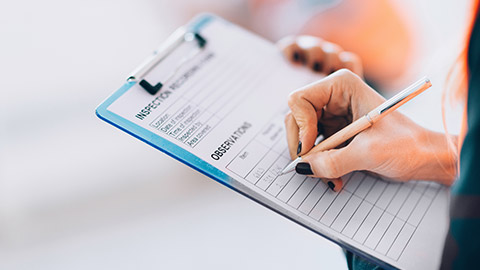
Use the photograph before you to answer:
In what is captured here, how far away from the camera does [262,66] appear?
0.74m

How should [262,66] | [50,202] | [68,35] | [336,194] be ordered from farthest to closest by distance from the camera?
[68,35] < [50,202] < [262,66] < [336,194]

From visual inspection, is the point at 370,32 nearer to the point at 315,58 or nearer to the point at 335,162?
the point at 315,58

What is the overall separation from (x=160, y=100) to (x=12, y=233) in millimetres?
768

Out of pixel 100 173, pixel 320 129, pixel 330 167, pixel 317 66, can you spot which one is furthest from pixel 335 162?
pixel 100 173

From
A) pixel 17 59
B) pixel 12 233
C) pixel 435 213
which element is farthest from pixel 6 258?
pixel 435 213

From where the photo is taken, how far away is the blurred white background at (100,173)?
0.93m

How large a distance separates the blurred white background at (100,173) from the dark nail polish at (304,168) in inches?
14.9

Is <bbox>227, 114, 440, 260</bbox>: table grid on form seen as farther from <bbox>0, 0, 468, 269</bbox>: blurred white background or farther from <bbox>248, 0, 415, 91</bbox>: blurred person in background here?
<bbox>248, 0, 415, 91</bbox>: blurred person in background

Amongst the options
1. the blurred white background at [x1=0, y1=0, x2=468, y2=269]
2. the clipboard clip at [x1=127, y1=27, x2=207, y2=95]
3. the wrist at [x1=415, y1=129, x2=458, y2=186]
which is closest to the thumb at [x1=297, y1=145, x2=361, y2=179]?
the wrist at [x1=415, y1=129, x2=458, y2=186]

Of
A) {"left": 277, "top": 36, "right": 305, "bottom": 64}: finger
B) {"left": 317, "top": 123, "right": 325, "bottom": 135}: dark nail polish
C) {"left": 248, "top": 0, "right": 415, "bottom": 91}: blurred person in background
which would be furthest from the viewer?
{"left": 248, "top": 0, "right": 415, "bottom": 91}: blurred person in background

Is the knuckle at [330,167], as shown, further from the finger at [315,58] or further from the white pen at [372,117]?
the finger at [315,58]

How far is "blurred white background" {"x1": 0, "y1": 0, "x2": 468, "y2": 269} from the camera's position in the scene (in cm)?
93

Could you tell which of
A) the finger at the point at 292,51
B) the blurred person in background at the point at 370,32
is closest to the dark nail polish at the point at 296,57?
the finger at the point at 292,51

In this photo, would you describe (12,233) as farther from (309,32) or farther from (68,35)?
(309,32)
